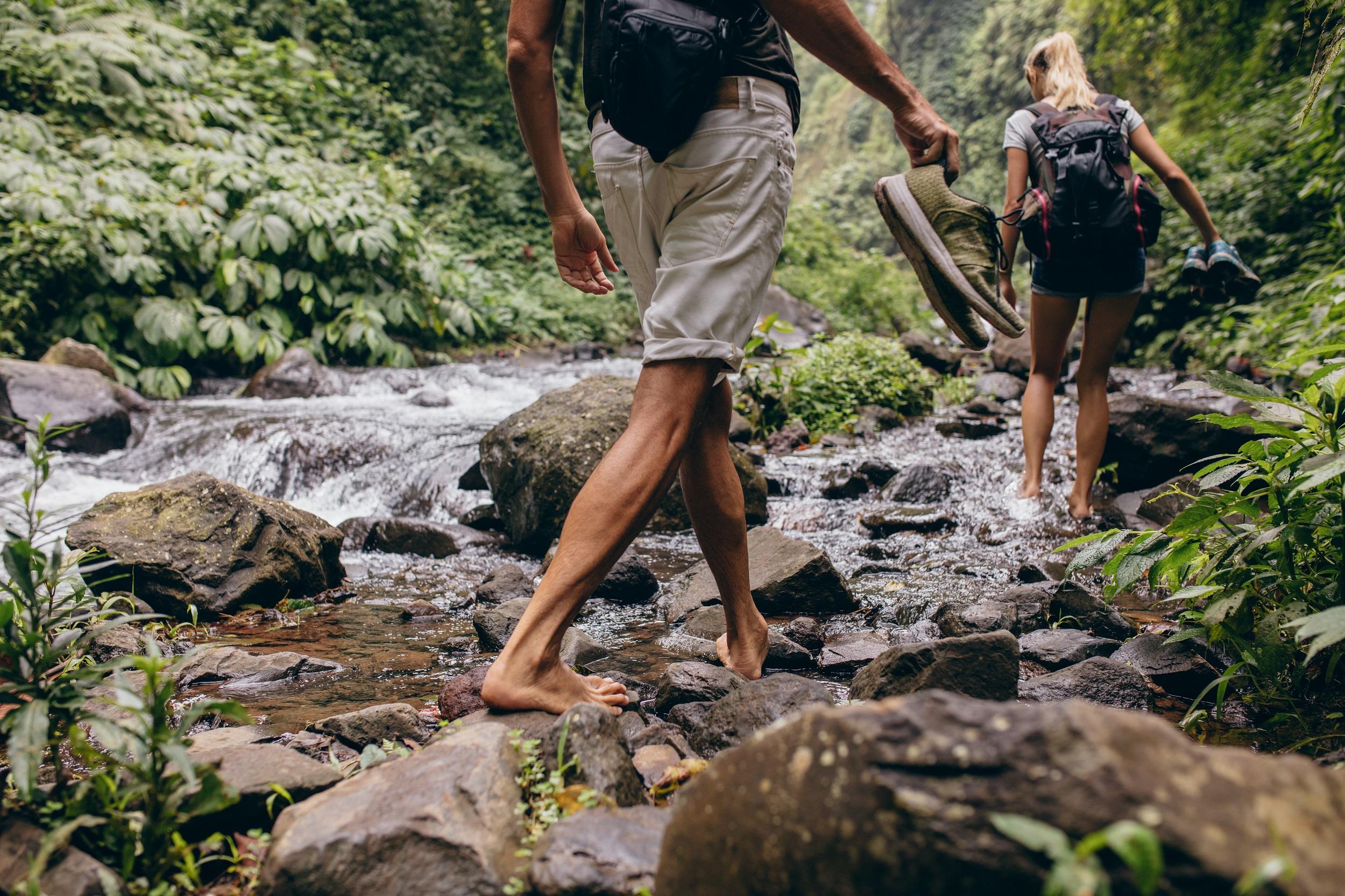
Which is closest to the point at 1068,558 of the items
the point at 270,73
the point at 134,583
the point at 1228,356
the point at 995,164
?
the point at 134,583

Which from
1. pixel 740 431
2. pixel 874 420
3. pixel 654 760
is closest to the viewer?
pixel 654 760

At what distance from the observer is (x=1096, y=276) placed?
360 cm

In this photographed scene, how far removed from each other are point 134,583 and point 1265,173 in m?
10.1

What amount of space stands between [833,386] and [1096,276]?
330 cm

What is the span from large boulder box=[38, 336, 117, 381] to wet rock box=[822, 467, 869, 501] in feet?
21.8

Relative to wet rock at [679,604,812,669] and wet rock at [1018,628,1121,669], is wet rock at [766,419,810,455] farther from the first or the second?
wet rock at [1018,628,1121,669]

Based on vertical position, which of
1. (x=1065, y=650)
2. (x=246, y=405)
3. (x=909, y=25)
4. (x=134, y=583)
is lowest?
(x=246, y=405)

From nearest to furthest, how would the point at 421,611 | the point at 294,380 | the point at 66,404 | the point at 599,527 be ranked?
the point at 599,527
the point at 421,611
the point at 66,404
the point at 294,380

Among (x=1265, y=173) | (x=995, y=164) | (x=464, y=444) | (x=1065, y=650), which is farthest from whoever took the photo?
(x=995, y=164)

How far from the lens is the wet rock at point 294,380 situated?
8156 mm

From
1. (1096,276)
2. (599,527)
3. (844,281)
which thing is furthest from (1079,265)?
(844,281)

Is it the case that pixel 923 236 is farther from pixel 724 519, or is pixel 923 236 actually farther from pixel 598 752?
pixel 598 752

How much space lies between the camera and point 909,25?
104ft

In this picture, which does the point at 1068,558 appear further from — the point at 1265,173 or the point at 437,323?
the point at 437,323
